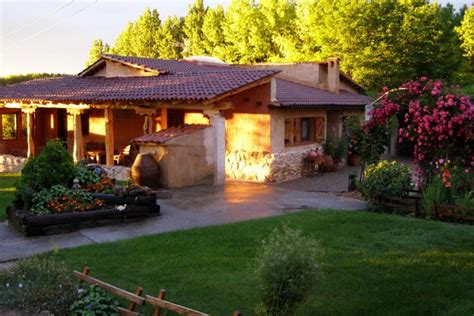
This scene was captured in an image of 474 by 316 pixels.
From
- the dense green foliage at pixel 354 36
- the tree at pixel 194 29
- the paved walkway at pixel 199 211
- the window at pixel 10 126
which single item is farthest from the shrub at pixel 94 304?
the tree at pixel 194 29

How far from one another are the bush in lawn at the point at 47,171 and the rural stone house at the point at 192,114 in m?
3.89

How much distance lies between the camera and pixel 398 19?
34.5m

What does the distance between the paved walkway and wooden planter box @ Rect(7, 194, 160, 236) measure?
0.17 m

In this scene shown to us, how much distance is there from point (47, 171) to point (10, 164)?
11799 mm

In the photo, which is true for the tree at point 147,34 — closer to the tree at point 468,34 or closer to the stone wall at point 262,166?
the tree at point 468,34

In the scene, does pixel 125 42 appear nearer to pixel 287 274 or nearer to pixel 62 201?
pixel 62 201

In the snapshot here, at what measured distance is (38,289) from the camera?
5.67 metres

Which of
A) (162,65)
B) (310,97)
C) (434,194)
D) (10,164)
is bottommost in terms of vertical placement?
(434,194)

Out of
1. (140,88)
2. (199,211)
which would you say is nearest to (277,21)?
(140,88)

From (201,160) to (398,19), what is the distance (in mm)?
23619

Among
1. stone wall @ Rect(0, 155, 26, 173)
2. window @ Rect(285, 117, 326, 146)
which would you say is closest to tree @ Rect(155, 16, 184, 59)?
stone wall @ Rect(0, 155, 26, 173)

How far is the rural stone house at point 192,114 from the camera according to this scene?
16094mm

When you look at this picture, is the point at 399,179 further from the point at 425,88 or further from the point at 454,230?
the point at 425,88

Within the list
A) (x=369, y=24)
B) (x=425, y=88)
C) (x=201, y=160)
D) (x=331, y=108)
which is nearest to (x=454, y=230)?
(x=425, y=88)
